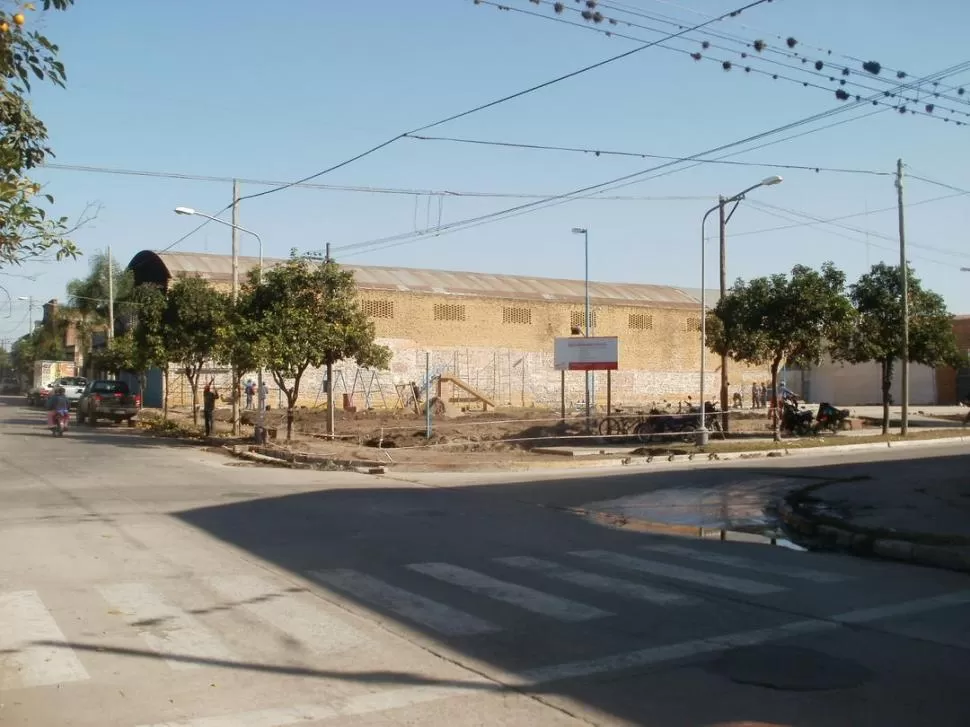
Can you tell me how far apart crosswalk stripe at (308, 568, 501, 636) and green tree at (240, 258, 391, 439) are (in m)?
18.5

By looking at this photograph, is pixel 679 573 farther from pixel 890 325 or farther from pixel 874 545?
pixel 890 325

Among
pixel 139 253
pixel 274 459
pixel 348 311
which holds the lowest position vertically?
pixel 274 459

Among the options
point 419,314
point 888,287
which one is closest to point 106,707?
point 888,287

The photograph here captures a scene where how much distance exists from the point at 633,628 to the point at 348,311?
75.2ft

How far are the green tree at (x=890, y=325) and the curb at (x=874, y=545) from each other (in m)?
20.0

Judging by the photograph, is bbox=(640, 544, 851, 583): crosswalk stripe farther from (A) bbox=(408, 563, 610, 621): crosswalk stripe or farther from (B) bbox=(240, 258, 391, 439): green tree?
(B) bbox=(240, 258, 391, 439): green tree

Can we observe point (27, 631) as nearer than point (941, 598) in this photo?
Yes

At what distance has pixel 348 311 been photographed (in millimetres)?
29812

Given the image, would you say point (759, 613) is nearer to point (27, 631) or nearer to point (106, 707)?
point (106, 707)

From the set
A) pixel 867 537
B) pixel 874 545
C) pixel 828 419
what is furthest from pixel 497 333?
pixel 874 545

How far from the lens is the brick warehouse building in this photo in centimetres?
5431

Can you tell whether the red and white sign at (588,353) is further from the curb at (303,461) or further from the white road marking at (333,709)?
the white road marking at (333,709)

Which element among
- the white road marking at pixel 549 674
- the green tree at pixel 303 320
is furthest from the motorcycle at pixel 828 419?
the white road marking at pixel 549 674

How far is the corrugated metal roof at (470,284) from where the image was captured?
5594 cm
